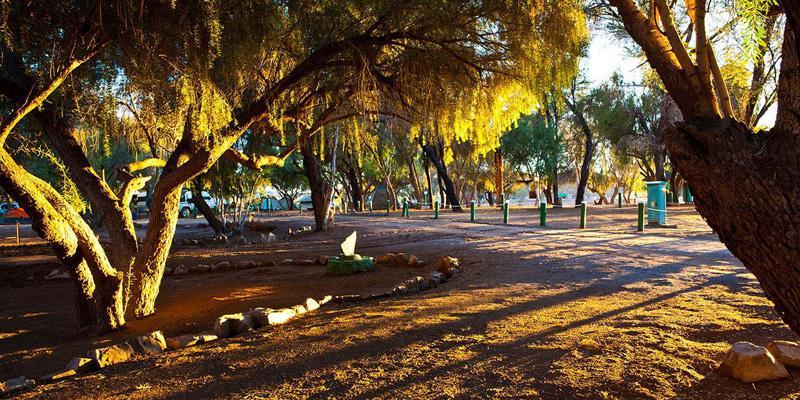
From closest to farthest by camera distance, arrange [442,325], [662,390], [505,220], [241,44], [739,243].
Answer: [739,243] < [662,390] < [442,325] < [241,44] < [505,220]

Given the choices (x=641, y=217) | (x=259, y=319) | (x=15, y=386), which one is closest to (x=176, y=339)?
(x=259, y=319)

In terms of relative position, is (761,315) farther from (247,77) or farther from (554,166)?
(554,166)

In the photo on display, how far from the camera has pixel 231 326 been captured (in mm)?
5438

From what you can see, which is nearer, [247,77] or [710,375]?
[710,375]

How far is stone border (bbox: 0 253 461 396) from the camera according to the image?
4.14 metres

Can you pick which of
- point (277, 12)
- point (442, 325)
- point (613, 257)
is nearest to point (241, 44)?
point (277, 12)

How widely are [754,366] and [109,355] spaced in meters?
4.97

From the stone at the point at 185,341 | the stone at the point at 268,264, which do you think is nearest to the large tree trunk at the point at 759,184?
the stone at the point at 185,341

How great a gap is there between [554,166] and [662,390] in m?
33.8

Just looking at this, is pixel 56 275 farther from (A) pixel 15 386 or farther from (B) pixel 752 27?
(B) pixel 752 27

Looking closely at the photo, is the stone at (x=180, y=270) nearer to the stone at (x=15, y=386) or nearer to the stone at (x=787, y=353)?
the stone at (x=15, y=386)

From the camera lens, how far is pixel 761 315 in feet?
16.6

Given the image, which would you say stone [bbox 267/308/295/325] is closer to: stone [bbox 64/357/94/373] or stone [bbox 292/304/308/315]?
stone [bbox 292/304/308/315]

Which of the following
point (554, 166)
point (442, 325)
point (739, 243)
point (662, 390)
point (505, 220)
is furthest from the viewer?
point (554, 166)
